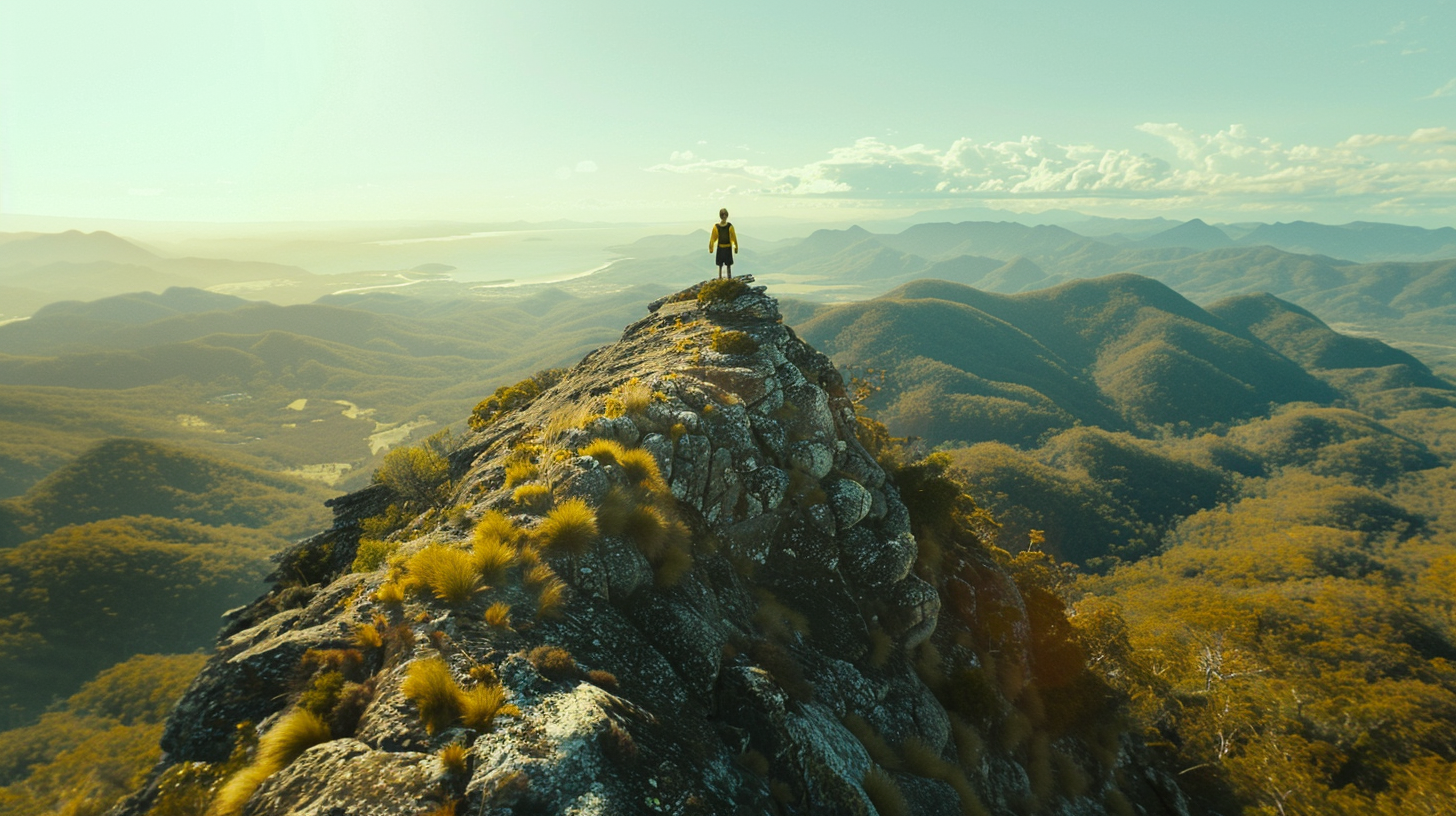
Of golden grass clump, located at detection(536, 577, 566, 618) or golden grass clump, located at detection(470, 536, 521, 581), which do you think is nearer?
golden grass clump, located at detection(536, 577, 566, 618)

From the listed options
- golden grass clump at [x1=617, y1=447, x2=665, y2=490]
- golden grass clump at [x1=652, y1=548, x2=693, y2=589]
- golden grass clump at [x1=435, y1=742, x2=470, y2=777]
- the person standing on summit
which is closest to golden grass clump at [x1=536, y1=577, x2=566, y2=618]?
golden grass clump at [x1=652, y1=548, x2=693, y2=589]

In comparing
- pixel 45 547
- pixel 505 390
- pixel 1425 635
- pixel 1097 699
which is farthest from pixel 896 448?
pixel 45 547

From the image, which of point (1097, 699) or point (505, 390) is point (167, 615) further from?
point (1097, 699)

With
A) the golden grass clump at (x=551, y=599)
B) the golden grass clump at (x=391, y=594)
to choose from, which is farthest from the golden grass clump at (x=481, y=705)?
the golden grass clump at (x=391, y=594)

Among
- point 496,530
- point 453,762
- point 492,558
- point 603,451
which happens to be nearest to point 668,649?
point 492,558

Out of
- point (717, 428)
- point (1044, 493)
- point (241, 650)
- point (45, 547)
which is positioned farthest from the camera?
point (1044, 493)

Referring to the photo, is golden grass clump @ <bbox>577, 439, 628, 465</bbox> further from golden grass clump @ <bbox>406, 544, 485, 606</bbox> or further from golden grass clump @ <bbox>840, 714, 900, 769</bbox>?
golden grass clump @ <bbox>840, 714, 900, 769</bbox>

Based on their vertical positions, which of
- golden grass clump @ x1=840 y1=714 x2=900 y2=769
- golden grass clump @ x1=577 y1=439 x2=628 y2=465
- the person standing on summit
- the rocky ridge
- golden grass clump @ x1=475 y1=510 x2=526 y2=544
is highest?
the person standing on summit
